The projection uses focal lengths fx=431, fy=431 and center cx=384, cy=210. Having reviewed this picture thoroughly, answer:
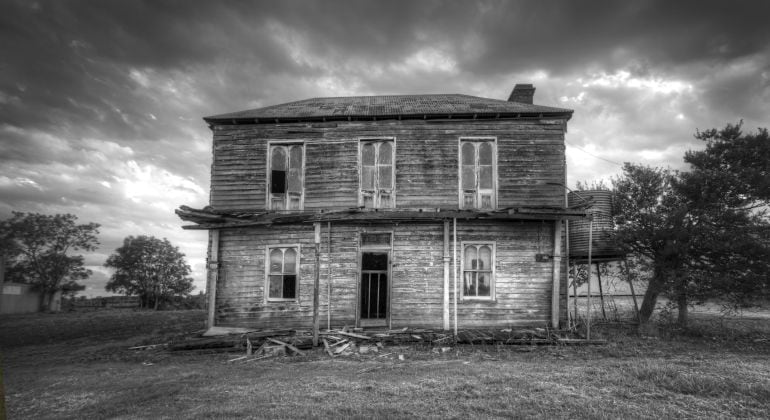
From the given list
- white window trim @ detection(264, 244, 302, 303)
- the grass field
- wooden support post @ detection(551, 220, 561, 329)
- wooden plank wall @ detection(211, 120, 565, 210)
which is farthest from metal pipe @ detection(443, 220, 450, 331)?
white window trim @ detection(264, 244, 302, 303)

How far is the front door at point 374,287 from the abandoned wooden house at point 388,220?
0.13 feet

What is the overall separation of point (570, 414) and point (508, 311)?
24.3ft

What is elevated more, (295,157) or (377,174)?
(295,157)

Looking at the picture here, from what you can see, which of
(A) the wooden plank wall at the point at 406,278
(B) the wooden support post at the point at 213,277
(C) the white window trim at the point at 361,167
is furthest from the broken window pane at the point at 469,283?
(B) the wooden support post at the point at 213,277

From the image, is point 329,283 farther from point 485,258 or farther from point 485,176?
point 485,176

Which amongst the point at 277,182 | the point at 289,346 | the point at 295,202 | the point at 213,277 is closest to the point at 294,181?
the point at 277,182

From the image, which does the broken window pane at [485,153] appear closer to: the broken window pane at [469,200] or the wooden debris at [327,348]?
the broken window pane at [469,200]

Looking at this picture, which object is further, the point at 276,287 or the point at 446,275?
the point at 276,287

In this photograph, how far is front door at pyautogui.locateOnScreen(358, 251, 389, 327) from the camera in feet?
45.8

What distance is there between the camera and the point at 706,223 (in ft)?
44.5

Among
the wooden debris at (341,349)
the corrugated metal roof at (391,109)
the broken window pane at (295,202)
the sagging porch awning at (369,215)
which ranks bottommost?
the wooden debris at (341,349)

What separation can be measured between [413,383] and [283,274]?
7.25m

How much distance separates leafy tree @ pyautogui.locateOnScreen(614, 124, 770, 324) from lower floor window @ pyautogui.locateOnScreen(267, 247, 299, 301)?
10.7m

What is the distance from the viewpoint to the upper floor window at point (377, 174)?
45.6 feet
